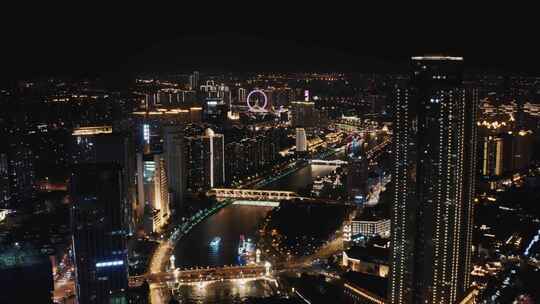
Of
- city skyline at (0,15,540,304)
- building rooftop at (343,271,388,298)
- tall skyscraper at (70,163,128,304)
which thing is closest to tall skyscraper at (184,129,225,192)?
city skyline at (0,15,540,304)

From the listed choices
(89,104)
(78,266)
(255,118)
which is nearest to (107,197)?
(78,266)

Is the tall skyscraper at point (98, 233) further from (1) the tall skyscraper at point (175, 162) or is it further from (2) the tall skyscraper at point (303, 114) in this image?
(2) the tall skyscraper at point (303, 114)

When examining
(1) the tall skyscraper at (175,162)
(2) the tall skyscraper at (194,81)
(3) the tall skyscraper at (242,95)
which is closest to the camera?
(1) the tall skyscraper at (175,162)

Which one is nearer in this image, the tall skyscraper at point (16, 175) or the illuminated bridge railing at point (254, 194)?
the tall skyscraper at point (16, 175)

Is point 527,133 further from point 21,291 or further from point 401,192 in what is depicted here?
point 21,291

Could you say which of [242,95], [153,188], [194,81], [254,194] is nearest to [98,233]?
[153,188]

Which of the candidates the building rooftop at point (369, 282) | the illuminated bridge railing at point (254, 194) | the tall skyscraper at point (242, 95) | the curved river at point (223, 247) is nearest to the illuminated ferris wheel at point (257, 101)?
the tall skyscraper at point (242, 95)
